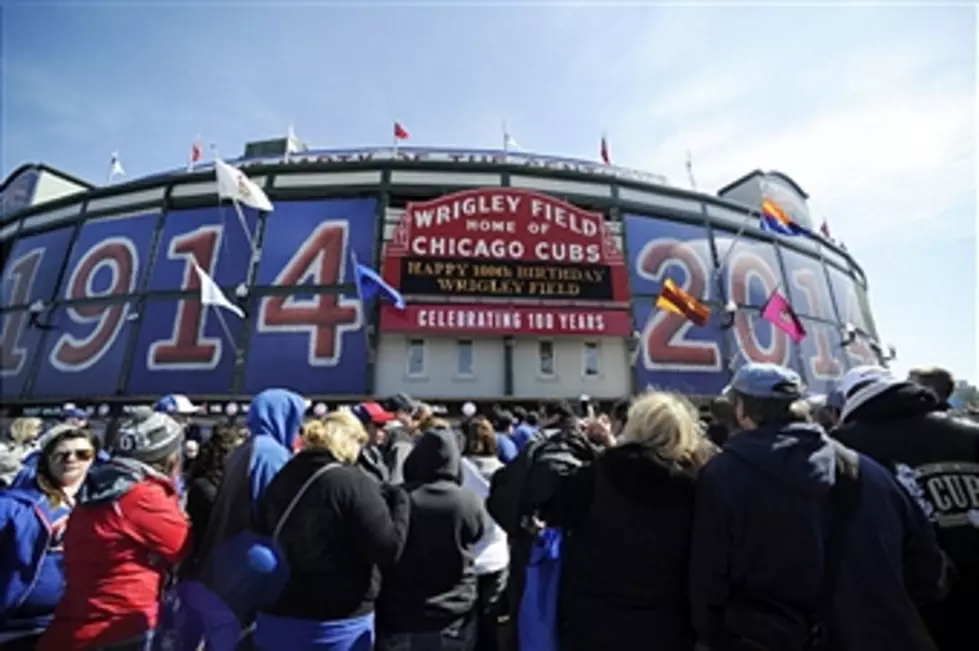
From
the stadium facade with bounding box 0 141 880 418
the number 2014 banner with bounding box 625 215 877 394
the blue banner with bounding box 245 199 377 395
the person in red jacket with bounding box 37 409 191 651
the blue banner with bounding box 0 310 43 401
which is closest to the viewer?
the person in red jacket with bounding box 37 409 191 651

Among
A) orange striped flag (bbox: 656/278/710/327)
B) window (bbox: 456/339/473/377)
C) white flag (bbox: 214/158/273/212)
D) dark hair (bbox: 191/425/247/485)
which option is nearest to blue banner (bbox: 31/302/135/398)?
white flag (bbox: 214/158/273/212)

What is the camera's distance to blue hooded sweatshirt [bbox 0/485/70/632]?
2695mm

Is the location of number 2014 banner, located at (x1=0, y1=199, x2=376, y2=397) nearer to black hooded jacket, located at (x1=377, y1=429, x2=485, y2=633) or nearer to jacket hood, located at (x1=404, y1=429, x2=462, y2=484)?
jacket hood, located at (x1=404, y1=429, x2=462, y2=484)

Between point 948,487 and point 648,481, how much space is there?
168 centimetres

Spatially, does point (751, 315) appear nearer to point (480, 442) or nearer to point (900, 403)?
point (480, 442)

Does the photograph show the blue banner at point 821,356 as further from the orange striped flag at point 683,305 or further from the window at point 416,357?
the window at point 416,357

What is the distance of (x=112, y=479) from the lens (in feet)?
8.21

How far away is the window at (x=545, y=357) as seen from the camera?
1648cm

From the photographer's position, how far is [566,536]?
260cm

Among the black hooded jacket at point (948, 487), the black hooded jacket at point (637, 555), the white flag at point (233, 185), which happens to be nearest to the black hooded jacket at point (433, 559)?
the black hooded jacket at point (637, 555)

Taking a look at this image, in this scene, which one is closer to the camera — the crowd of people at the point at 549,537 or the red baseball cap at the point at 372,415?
the crowd of people at the point at 549,537

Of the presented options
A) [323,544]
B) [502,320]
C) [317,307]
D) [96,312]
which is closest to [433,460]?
[323,544]

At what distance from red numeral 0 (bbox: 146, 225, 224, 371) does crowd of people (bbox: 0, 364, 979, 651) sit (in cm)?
1426

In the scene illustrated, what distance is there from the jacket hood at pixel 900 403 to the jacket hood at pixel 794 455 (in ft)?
2.50
